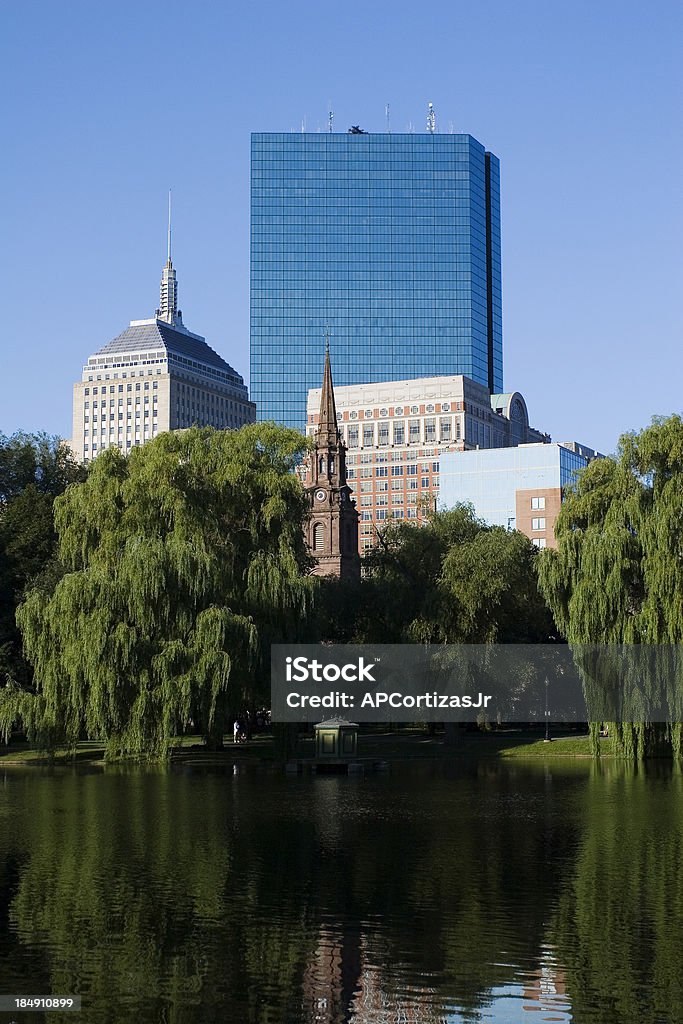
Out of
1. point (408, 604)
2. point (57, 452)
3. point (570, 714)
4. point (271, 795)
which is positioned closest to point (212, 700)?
point (271, 795)

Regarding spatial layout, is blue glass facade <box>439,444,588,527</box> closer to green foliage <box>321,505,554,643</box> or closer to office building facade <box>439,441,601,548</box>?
office building facade <box>439,441,601,548</box>

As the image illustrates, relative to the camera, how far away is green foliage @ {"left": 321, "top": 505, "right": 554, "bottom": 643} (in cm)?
6881

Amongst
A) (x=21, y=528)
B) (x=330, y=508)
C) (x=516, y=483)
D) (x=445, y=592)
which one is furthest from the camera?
(x=516, y=483)

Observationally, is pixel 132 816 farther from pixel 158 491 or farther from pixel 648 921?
pixel 158 491

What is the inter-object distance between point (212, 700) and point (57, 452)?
146 feet

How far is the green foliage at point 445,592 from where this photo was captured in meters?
68.8

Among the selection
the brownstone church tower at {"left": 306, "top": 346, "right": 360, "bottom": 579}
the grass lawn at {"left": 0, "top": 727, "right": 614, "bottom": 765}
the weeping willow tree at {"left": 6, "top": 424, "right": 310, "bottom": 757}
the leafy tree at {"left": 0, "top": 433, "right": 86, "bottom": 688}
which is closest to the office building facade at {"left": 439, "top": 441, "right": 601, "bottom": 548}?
the brownstone church tower at {"left": 306, "top": 346, "right": 360, "bottom": 579}

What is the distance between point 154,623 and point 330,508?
7153cm

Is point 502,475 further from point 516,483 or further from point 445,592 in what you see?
point 445,592

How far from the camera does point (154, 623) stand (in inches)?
2095

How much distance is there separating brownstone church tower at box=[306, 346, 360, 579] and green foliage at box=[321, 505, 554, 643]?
38.2 m

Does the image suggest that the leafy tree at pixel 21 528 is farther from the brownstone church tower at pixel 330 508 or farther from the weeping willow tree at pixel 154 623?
the brownstone church tower at pixel 330 508

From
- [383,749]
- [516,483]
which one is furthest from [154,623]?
[516,483]

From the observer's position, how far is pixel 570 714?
241ft
